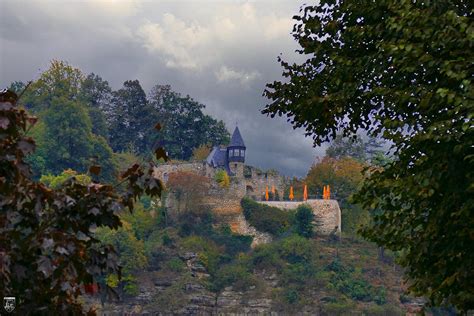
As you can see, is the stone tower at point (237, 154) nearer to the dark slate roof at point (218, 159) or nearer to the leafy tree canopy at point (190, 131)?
the dark slate roof at point (218, 159)

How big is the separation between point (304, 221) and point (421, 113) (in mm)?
62689

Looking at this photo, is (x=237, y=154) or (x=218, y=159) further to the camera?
(x=218, y=159)

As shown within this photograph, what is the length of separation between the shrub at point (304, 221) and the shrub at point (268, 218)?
0.96 meters

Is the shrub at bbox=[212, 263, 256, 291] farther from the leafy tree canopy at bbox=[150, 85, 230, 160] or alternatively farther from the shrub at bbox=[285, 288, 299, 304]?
the leafy tree canopy at bbox=[150, 85, 230, 160]

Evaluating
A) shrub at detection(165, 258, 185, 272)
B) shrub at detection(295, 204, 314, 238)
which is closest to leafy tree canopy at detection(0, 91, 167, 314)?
shrub at detection(165, 258, 185, 272)

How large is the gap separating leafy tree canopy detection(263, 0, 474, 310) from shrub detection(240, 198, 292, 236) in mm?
60655

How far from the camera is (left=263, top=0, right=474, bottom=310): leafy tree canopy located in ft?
38.5

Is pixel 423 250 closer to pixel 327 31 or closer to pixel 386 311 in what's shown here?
pixel 327 31

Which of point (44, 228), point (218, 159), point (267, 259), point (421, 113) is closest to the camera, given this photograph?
point (44, 228)

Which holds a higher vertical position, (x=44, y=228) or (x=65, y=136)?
(x=65, y=136)

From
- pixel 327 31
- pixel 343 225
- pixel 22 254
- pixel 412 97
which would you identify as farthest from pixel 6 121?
pixel 343 225

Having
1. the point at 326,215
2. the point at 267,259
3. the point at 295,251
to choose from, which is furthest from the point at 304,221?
the point at 267,259

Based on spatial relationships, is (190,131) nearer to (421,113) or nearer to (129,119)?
(129,119)

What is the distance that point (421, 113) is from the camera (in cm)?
1288
